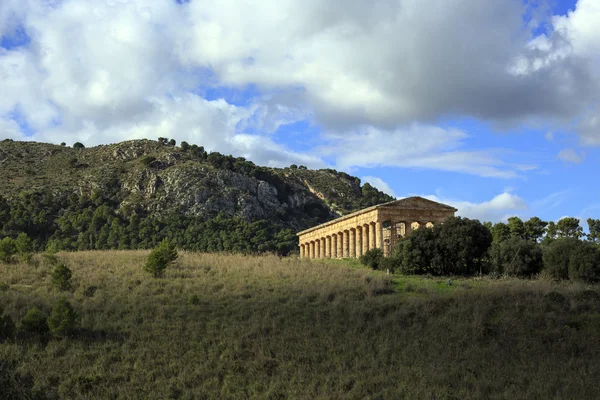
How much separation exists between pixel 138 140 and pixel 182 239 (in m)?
42.5

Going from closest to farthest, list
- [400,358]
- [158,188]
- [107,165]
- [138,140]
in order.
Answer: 1. [400,358]
2. [158,188]
3. [107,165]
4. [138,140]

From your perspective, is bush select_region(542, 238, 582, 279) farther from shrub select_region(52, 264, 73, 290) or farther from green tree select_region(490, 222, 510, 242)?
green tree select_region(490, 222, 510, 242)

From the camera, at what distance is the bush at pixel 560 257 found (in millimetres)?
32281

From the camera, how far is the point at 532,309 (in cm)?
2358

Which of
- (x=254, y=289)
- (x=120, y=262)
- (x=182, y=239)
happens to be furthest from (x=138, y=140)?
(x=254, y=289)

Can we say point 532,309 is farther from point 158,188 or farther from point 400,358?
point 158,188

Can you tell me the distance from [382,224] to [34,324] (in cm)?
3559

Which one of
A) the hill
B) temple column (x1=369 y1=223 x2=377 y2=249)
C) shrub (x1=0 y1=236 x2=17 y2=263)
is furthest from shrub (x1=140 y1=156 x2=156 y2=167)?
shrub (x1=0 y1=236 x2=17 y2=263)

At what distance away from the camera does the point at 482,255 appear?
37406 mm

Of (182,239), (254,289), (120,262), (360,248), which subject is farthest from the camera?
(182,239)

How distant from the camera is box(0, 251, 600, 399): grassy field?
1700cm

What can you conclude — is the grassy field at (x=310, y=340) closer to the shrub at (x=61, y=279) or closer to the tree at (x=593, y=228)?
the shrub at (x=61, y=279)

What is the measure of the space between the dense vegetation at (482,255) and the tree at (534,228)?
86.2ft

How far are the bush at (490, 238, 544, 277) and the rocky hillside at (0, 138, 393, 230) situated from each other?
4923cm
